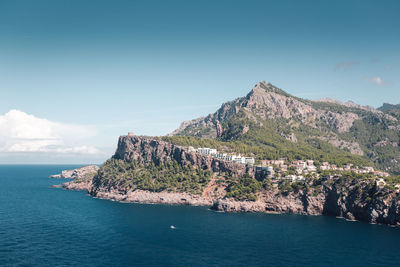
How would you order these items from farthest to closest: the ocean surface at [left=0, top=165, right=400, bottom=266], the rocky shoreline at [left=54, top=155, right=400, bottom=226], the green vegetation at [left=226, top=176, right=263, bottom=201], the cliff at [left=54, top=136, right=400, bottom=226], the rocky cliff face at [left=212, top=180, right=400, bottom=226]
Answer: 1. the green vegetation at [left=226, top=176, right=263, bottom=201]
2. the cliff at [left=54, top=136, right=400, bottom=226]
3. the rocky shoreline at [left=54, top=155, right=400, bottom=226]
4. the rocky cliff face at [left=212, top=180, right=400, bottom=226]
5. the ocean surface at [left=0, top=165, right=400, bottom=266]

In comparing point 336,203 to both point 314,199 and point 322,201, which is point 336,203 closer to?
point 322,201

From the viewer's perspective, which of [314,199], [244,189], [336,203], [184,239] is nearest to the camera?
[184,239]

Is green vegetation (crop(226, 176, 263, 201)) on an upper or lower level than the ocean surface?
upper

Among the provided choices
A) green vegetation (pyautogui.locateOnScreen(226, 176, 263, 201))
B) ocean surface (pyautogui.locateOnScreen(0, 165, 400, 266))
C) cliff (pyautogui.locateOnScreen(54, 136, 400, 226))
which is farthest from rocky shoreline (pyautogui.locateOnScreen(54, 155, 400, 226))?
ocean surface (pyautogui.locateOnScreen(0, 165, 400, 266))

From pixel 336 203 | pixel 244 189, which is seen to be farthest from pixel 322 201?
pixel 244 189

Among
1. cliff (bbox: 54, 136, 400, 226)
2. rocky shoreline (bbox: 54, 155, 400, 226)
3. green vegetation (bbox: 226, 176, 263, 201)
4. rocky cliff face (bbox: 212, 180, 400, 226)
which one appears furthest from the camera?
green vegetation (bbox: 226, 176, 263, 201)

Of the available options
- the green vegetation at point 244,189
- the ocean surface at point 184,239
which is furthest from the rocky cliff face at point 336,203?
the ocean surface at point 184,239

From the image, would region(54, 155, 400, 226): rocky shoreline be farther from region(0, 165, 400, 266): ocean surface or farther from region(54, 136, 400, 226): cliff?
region(0, 165, 400, 266): ocean surface

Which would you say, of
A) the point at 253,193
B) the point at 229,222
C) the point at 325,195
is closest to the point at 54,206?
the point at 229,222
